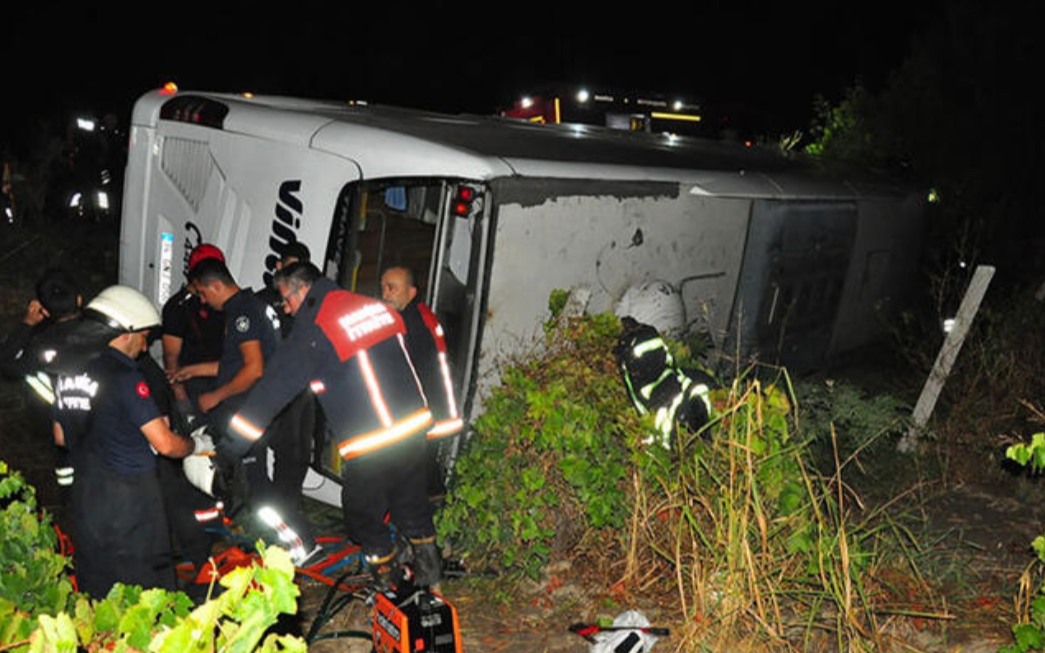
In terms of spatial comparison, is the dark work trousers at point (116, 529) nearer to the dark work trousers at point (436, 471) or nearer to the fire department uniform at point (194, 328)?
the dark work trousers at point (436, 471)

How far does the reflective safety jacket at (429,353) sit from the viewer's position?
478 centimetres

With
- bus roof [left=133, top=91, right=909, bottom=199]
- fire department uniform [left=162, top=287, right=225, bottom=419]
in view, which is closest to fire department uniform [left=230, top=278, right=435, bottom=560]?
bus roof [left=133, top=91, right=909, bottom=199]

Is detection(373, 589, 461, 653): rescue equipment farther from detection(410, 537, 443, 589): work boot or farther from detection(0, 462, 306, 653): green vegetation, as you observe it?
detection(0, 462, 306, 653): green vegetation

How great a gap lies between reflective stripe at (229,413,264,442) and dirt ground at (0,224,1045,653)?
930 millimetres

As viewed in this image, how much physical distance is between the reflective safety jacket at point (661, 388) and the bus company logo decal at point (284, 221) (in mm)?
2026

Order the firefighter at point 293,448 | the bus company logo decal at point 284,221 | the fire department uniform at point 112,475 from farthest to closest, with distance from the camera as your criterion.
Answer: the bus company logo decal at point 284,221 < the firefighter at point 293,448 < the fire department uniform at point 112,475

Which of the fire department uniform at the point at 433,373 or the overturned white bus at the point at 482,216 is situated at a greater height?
the overturned white bus at the point at 482,216

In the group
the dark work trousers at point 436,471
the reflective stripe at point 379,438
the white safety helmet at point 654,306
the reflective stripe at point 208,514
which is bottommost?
the reflective stripe at point 208,514

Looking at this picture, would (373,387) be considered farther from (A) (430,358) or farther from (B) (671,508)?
(B) (671,508)

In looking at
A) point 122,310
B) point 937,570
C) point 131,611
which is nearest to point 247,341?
point 122,310

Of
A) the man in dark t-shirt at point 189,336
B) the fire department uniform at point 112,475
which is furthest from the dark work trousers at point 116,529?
the man in dark t-shirt at point 189,336

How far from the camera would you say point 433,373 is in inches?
193

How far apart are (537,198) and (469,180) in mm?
434

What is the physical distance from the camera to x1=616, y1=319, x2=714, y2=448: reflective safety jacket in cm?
443
